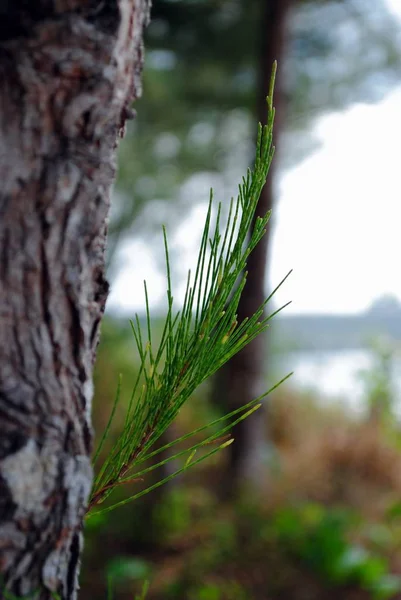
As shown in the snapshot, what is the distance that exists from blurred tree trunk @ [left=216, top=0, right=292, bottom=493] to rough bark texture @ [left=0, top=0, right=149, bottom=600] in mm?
3015

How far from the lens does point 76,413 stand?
0.64m

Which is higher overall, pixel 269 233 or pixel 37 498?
pixel 269 233

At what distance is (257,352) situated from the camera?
395 cm

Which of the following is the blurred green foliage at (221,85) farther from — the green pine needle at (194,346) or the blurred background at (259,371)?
the green pine needle at (194,346)

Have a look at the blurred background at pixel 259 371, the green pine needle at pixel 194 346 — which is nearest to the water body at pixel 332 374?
the blurred background at pixel 259 371

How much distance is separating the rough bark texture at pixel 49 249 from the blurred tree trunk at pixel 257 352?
9.89 ft

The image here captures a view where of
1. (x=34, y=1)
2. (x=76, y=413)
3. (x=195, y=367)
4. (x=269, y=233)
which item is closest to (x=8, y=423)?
(x=76, y=413)

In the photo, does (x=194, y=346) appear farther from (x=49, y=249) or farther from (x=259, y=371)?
(x=259, y=371)

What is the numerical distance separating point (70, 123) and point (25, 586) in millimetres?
427

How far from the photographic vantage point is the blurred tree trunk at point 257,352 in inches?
150

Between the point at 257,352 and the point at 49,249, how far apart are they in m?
3.40

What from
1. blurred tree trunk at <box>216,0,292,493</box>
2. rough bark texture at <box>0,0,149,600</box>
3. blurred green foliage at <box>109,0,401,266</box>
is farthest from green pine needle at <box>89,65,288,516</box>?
blurred green foliage at <box>109,0,401,266</box>

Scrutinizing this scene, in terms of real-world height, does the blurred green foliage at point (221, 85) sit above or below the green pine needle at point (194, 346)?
above

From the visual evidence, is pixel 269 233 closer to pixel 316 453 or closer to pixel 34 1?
pixel 316 453
